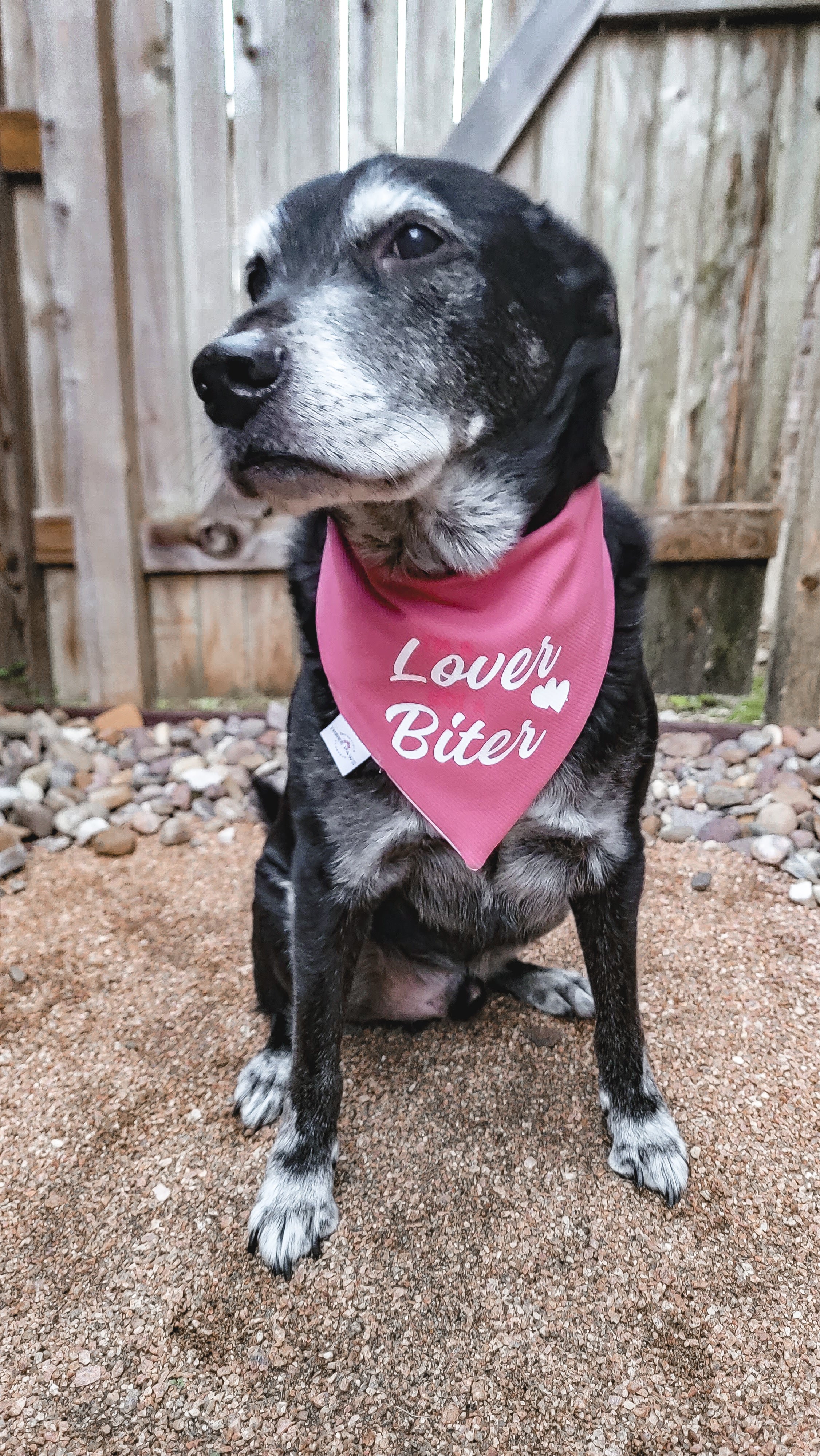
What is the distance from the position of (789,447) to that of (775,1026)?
2.74 meters

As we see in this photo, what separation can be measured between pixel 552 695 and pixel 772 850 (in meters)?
1.57

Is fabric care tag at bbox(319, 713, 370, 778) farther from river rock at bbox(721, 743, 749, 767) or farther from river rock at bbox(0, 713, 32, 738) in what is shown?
river rock at bbox(0, 713, 32, 738)

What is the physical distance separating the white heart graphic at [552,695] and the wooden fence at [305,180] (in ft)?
7.07

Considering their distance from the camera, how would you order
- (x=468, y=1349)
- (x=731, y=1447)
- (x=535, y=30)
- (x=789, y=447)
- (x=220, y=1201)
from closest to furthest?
(x=731, y=1447)
(x=468, y=1349)
(x=220, y=1201)
(x=535, y=30)
(x=789, y=447)

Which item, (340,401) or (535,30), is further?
(535,30)

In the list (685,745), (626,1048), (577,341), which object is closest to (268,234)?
(577,341)

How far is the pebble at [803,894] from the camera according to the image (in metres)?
2.56

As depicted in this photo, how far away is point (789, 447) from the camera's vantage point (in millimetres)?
3891

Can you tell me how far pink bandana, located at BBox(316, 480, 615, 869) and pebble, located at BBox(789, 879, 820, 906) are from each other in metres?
1.40

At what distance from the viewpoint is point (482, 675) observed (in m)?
1.53

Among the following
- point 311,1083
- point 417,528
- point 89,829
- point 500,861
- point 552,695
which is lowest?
point 89,829

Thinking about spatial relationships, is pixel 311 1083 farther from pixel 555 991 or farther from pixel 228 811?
pixel 228 811

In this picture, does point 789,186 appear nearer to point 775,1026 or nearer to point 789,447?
point 789,447

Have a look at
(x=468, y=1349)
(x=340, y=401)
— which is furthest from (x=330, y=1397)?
(x=340, y=401)
